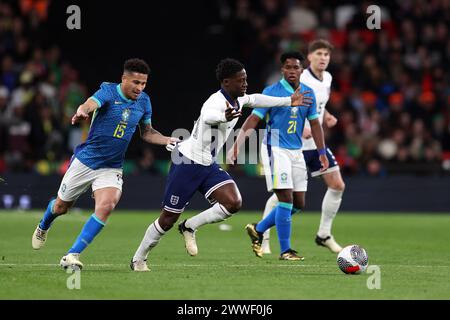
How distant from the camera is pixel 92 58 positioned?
2539 cm

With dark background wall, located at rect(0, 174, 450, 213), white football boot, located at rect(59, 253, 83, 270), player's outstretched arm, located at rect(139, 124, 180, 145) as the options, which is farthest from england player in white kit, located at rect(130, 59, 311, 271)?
dark background wall, located at rect(0, 174, 450, 213)

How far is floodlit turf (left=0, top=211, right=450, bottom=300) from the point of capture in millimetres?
9250

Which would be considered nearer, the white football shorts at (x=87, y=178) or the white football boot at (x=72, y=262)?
the white football boot at (x=72, y=262)

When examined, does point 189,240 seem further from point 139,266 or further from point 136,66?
point 136,66

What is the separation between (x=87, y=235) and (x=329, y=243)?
4348mm

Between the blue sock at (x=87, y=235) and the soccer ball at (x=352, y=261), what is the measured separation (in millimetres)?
2528

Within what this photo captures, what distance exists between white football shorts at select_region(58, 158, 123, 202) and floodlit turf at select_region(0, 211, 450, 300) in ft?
2.87

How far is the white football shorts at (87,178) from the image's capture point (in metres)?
11.4

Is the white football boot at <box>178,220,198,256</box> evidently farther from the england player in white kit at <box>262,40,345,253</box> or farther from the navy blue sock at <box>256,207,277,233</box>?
the england player in white kit at <box>262,40,345,253</box>

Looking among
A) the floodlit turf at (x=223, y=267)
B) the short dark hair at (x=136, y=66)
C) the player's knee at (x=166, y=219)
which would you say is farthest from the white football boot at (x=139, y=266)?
→ the short dark hair at (x=136, y=66)

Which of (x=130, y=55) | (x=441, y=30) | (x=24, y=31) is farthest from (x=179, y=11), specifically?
(x=441, y=30)

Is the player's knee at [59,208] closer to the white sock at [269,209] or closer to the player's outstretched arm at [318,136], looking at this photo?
the white sock at [269,209]

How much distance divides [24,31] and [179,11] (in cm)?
413

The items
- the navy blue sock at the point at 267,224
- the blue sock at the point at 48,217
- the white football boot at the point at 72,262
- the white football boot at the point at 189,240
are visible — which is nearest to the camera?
the white football boot at the point at 72,262
